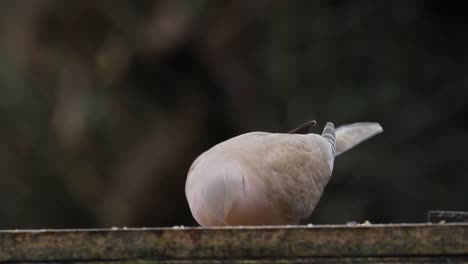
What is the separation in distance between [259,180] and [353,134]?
58.8 inches

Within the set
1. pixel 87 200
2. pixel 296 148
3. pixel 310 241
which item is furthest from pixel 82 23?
pixel 310 241

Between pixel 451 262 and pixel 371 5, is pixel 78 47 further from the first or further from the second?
pixel 451 262

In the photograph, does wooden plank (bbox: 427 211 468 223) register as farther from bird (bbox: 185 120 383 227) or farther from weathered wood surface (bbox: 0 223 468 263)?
weathered wood surface (bbox: 0 223 468 263)

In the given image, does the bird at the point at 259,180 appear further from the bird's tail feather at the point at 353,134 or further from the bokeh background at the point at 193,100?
the bokeh background at the point at 193,100

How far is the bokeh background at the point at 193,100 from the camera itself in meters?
11.5

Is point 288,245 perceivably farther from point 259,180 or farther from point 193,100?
point 193,100

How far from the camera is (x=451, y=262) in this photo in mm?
2895

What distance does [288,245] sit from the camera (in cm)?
290

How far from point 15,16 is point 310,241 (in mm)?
9446

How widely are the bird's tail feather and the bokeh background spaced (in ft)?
17.4

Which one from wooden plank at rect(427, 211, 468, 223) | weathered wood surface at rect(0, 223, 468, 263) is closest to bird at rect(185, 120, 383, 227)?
wooden plank at rect(427, 211, 468, 223)

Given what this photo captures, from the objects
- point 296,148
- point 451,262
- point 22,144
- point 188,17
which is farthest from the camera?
point 22,144

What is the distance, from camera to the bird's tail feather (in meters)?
5.75

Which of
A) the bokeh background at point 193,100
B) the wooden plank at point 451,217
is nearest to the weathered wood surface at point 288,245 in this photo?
the wooden plank at point 451,217
